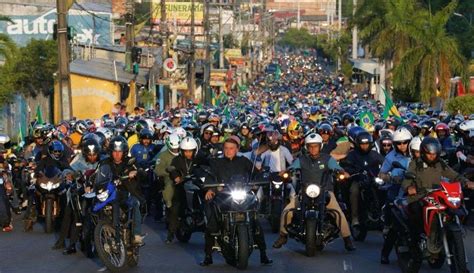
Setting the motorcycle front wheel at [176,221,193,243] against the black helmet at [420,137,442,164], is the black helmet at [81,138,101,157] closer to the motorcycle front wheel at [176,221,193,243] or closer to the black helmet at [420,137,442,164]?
the motorcycle front wheel at [176,221,193,243]

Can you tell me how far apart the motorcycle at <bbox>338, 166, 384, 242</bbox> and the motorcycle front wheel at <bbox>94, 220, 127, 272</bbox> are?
4.41m

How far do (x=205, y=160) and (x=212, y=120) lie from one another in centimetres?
1085

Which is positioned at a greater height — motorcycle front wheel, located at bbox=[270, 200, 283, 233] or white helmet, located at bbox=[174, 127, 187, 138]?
white helmet, located at bbox=[174, 127, 187, 138]

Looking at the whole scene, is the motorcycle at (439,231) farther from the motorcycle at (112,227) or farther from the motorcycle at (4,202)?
the motorcycle at (4,202)

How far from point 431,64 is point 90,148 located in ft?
146

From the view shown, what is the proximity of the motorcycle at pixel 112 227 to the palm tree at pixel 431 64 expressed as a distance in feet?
146

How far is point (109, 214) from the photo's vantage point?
1388cm

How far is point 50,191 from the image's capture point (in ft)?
60.0

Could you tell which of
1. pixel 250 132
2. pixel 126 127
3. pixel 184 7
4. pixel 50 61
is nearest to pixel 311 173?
pixel 250 132

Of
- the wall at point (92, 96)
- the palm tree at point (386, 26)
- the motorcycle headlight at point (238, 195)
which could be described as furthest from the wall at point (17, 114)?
the motorcycle headlight at point (238, 195)

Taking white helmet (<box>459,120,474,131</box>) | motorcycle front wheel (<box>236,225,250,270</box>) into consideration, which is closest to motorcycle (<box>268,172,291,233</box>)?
motorcycle front wheel (<box>236,225,250,270</box>)

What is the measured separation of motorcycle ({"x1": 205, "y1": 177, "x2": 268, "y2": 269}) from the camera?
13.8m

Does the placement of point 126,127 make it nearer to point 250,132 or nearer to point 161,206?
point 250,132

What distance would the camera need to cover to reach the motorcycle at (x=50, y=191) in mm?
18281
